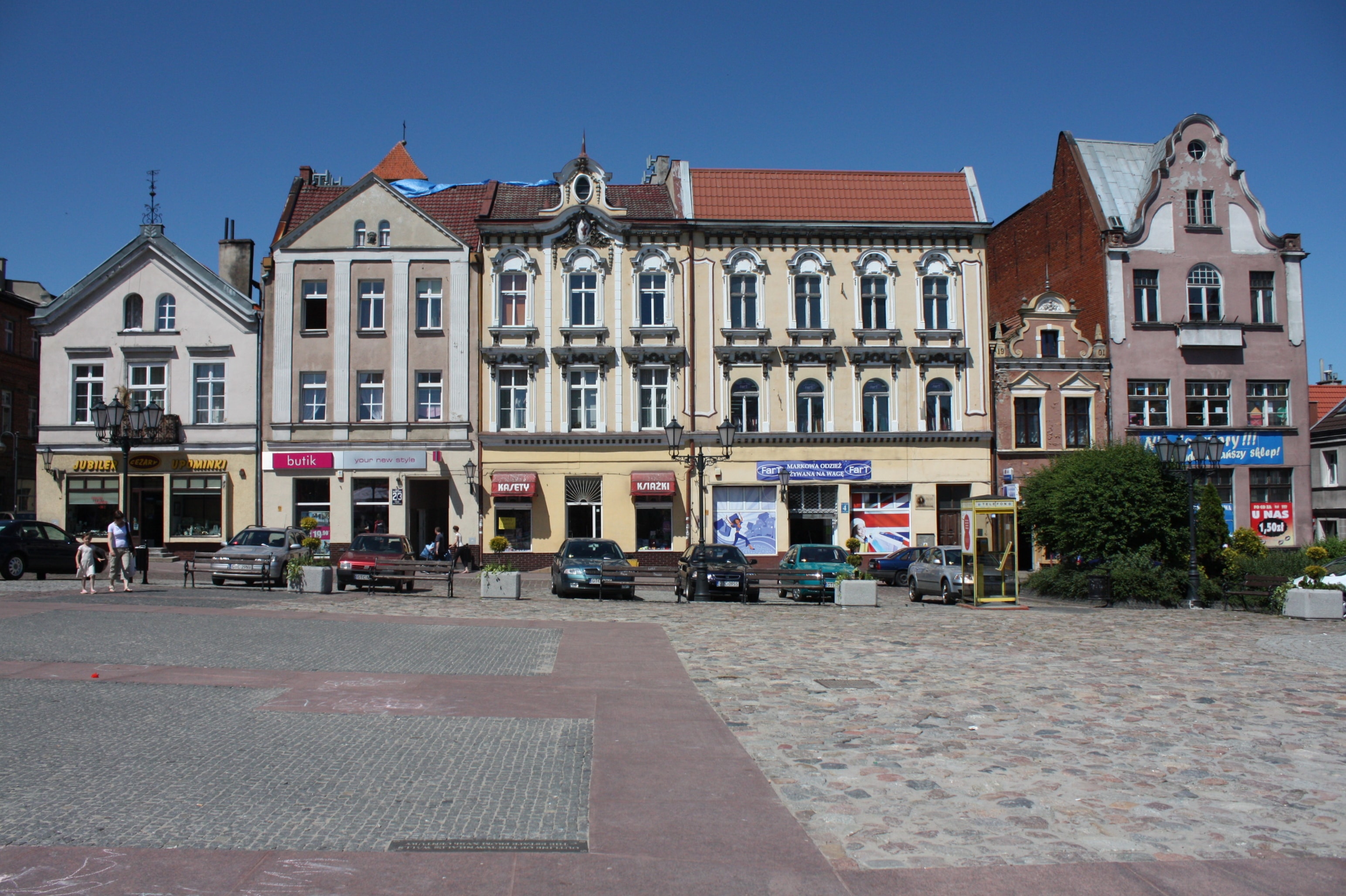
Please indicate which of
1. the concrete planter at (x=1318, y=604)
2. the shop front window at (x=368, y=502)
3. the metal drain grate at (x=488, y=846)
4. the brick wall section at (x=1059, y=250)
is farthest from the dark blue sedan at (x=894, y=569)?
the metal drain grate at (x=488, y=846)

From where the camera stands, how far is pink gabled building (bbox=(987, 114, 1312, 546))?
39781 mm

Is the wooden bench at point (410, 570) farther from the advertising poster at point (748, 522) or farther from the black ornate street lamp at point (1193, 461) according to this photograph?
the black ornate street lamp at point (1193, 461)

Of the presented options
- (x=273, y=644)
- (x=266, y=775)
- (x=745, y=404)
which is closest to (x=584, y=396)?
(x=745, y=404)

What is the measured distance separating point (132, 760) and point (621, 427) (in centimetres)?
3040

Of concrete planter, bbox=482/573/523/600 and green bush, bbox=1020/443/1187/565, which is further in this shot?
green bush, bbox=1020/443/1187/565

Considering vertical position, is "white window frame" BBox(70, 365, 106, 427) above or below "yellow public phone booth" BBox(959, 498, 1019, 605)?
above

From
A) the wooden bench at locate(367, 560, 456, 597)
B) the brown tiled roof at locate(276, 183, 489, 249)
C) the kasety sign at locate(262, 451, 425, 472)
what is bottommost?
the wooden bench at locate(367, 560, 456, 597)

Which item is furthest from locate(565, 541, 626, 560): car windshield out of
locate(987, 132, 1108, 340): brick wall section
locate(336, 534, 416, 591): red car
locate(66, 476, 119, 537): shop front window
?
locate(987, 132, 1108, 340): brick wall section

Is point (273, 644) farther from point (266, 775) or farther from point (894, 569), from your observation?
point (894, 569)

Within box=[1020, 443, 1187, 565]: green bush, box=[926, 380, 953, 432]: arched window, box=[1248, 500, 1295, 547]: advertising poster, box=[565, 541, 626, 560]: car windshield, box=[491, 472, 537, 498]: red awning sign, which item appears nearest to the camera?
box=[565, 541, 626, 560]: car windshield

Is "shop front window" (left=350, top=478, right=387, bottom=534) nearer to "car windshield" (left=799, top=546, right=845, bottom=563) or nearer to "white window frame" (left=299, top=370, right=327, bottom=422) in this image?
"white window frame" (left=299, top=370, right=327, bottom=422)

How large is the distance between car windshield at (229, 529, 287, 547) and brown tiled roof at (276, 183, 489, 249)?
46.7ft

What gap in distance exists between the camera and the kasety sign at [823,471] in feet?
125

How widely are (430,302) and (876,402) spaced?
1745cm
